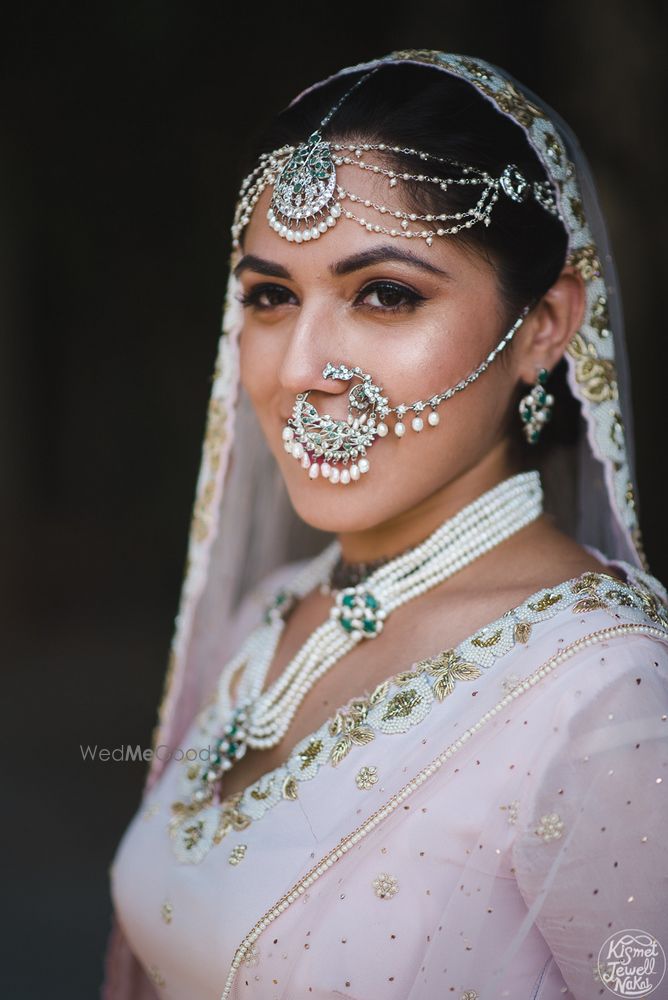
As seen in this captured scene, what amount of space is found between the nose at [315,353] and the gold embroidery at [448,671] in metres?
0.40

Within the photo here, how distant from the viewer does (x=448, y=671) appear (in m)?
1.40

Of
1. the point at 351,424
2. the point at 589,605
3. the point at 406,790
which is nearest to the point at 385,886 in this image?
the point at 406,790

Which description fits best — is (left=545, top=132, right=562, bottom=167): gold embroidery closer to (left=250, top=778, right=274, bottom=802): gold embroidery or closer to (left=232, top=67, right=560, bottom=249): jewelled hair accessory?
(left=232, top=67, right=560, bottom=249): jewelled hair accessory

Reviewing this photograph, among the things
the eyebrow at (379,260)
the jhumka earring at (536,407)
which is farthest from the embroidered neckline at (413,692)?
the eyebrow at (379,260)

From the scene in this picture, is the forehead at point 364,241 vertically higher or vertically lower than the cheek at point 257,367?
higher

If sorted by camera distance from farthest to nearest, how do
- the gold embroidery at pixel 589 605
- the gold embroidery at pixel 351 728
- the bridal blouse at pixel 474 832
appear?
the gold embroidery at pixel 351 728 → the gold embroidery at pixel 589 605 → the bridal blouse at pixel 474 832

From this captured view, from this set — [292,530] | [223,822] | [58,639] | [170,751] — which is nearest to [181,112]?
[58,639]

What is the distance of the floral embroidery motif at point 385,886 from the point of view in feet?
4.29

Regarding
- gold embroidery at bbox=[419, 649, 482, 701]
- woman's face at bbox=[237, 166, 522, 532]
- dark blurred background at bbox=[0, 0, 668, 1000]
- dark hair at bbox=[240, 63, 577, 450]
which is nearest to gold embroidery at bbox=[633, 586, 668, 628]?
gold embroidery at bbox=[419, 649, 482, 701]

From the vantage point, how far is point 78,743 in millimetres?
4848

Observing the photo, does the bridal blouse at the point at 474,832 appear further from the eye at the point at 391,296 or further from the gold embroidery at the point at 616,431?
the eye at the point at 391,296

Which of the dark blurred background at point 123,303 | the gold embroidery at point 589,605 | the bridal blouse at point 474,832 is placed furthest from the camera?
the dark blurred background at point 123,303

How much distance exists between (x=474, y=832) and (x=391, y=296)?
0.76 metres

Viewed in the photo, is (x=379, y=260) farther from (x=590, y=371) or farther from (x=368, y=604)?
(x=368, y=604)
